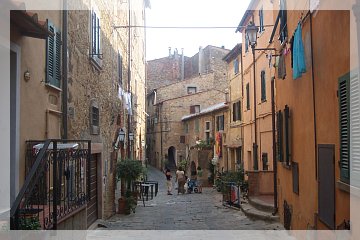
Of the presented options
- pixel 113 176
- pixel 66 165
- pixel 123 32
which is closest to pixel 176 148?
pixel 123 32

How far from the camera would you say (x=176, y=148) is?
149 ft

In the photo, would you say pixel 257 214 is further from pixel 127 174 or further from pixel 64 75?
pixel 64 75

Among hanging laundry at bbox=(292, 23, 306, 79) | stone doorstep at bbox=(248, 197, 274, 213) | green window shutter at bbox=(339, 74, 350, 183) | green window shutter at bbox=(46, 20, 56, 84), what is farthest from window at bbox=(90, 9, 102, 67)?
green window shutter at bbox=(339, 74, 350, 183)

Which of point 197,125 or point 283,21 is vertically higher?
point 283,21

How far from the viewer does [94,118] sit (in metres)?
11.8

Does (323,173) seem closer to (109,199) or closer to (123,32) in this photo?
(109,199)

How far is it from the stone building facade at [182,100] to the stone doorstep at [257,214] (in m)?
28.6

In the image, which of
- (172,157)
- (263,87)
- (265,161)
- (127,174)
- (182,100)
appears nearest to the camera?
(127,174)

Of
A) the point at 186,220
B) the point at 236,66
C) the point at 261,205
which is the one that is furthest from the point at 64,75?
the point at 236,66

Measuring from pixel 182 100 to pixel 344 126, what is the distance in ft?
125

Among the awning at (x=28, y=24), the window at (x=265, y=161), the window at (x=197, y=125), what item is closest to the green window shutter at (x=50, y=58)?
the awning at (x=28, y=24)

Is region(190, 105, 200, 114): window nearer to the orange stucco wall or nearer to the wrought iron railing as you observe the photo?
the orange stucco wall

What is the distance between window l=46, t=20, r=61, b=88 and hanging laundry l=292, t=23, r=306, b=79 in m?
4.25

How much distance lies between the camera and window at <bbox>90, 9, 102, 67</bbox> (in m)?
11.3
